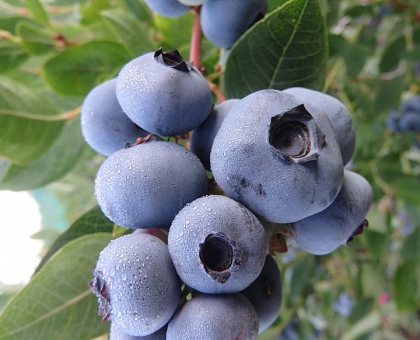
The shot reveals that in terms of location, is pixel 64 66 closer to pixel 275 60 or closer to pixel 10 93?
pixel 10 93

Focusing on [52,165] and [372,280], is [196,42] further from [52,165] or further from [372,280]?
[372,280]

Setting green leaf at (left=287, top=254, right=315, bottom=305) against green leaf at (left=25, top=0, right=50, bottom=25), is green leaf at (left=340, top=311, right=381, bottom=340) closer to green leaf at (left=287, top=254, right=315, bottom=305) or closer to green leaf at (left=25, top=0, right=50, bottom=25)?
green leaf at (left=287, top=254, right=315, bottom=305)

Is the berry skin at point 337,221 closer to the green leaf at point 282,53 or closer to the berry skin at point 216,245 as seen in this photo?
Result: the berry skin at point 216,245

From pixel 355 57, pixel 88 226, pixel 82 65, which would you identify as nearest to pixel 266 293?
pixel 88 226

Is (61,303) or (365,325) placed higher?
(61,303)

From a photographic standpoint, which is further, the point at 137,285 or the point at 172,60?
the point at 172,60

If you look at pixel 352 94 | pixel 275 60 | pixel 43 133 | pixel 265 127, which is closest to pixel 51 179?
pixel 43 133
